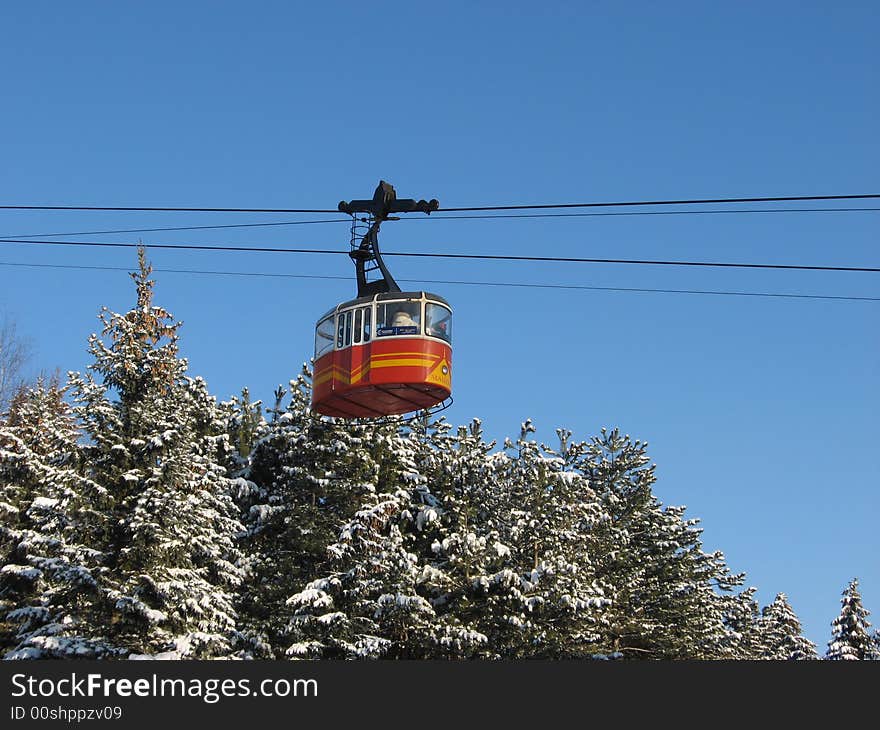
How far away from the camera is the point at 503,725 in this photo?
1997 cm

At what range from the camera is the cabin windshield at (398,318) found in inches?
953

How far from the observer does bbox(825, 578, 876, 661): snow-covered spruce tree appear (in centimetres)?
6312

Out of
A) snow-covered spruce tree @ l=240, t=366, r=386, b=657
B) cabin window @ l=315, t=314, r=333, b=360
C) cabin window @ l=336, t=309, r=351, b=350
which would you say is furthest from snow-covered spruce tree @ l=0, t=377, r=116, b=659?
cabin window @ l=336, t=309, r=351, b=350

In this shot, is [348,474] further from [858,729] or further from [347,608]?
[858,729]

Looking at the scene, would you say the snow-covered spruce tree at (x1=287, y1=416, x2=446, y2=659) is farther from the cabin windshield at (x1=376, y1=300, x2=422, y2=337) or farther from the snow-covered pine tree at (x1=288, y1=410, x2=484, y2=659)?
the cabin windshield at (x1=376, y1=300, x2=422, y2=337)

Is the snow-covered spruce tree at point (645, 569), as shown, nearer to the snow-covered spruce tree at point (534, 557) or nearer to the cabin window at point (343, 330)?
the snow-covered spruce tree at point (534, 557)

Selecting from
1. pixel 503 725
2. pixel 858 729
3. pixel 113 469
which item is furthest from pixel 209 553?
pixel 858 729

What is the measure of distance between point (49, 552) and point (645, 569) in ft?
94.9

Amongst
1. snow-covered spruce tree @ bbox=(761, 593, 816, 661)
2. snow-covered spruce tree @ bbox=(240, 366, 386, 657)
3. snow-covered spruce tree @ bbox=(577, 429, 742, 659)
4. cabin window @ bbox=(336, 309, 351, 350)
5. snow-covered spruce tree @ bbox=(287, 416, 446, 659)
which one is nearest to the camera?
cabin window @ bbox=(336, 309, 351, 350)

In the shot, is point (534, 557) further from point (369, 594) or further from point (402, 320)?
point (402, 320)

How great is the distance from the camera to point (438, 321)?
24.4 m

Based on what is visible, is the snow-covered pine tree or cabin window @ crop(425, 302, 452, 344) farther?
the snow-covered pine tree

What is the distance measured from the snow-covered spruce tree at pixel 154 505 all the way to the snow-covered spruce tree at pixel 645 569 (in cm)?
1798

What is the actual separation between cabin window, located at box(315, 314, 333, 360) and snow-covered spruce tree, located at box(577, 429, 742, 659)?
26481 millimetres
